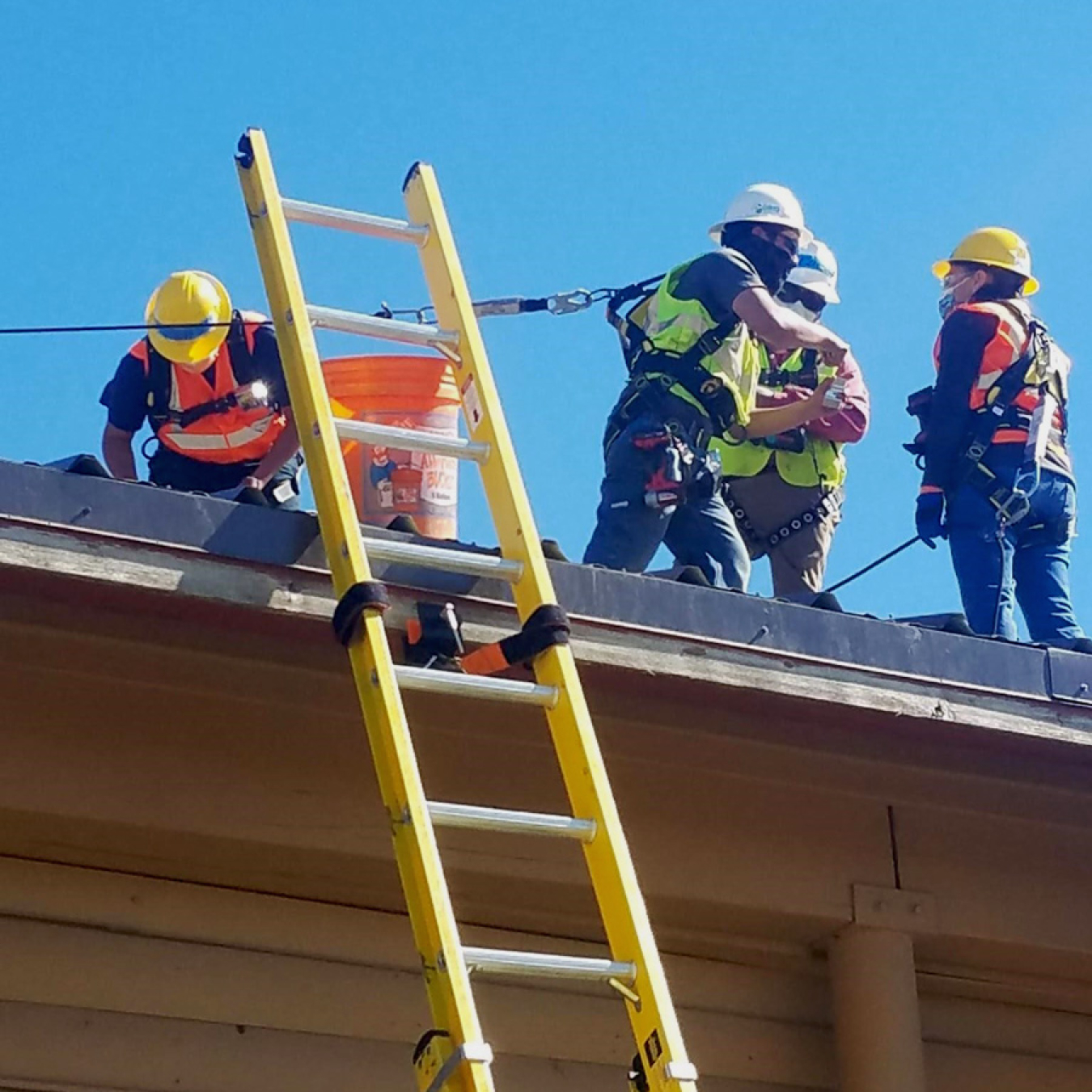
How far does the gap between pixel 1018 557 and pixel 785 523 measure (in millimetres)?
756

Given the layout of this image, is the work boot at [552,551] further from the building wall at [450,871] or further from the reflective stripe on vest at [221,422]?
the reflective stripe on vest at [221,422]

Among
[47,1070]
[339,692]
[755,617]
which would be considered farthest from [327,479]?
[47,1070]

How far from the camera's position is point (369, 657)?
367 centimetres

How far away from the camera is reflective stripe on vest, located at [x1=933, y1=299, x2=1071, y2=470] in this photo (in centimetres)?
683

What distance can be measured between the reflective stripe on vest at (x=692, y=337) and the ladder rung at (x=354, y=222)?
5.50 feet

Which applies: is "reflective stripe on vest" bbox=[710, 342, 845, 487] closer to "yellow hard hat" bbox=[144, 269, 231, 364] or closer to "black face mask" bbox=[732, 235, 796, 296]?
"black face mask" bbox=[732, 235, 796, 296]

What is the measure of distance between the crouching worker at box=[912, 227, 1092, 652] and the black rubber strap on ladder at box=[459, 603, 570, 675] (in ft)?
10.1

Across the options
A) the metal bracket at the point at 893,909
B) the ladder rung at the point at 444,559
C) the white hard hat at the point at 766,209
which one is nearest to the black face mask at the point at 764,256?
the white hard hat at the point at 766,209

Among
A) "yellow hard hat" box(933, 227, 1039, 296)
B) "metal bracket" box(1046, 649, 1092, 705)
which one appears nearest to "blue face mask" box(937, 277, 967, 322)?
"yellow hard hat" box(933, 227, 1039, 296)

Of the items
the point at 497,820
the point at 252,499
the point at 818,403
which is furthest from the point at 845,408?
the point at 497,820

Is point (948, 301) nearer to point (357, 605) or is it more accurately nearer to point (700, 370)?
point (700, 370)

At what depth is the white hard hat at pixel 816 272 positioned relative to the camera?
307 inches

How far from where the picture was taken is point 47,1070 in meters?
4.13

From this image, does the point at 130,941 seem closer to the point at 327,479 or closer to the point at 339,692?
the point at 339,692
